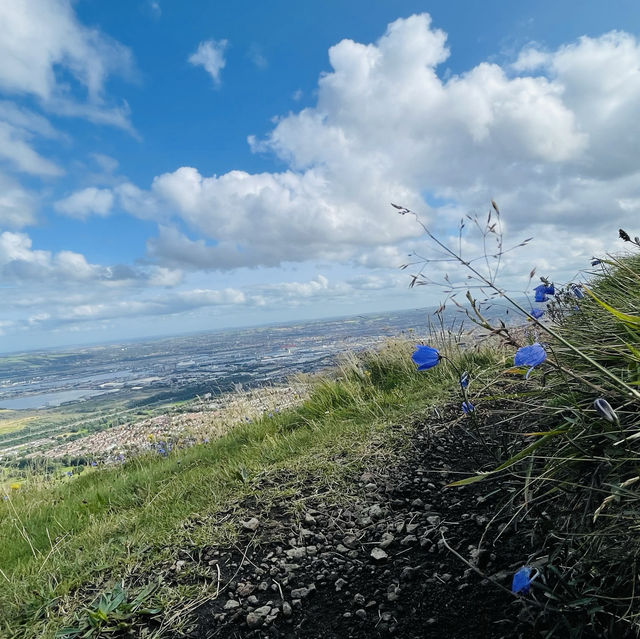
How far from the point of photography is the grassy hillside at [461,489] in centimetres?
128

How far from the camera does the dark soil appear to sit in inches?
58.1

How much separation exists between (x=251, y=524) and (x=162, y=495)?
4.73 feet

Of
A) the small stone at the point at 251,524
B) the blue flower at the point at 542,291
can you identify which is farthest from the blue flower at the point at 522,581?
the blue flower at the point at 542,291

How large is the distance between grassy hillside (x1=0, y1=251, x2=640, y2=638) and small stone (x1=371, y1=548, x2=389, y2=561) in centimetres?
62

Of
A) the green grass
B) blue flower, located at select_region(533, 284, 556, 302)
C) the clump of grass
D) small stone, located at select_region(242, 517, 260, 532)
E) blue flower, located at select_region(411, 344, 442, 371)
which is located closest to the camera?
the clump of grass

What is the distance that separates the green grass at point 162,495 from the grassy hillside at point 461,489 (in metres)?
0.01

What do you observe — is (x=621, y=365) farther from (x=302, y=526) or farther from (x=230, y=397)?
(x=230, y=397)

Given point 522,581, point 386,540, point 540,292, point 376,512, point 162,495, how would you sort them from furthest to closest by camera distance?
point 162,495, point 540,292, point 376,512, point 386,540, point 522,581

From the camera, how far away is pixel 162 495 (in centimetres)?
344

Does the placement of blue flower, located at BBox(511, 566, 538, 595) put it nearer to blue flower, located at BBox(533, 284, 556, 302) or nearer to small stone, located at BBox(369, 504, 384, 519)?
small stone, located at BBox(369, 504, 384, 519)

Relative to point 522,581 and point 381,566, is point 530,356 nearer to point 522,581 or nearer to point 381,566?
point 522,581

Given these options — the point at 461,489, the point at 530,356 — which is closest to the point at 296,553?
the point at 461,489

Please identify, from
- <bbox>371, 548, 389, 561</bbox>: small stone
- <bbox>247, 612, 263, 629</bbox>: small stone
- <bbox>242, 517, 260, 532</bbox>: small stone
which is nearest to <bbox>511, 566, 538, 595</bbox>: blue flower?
<bbox>371, 548, 389, 561</bbox>: small stone

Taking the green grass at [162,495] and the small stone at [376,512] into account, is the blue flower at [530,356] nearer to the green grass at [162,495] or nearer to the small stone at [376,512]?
the small stone at [376,512]
